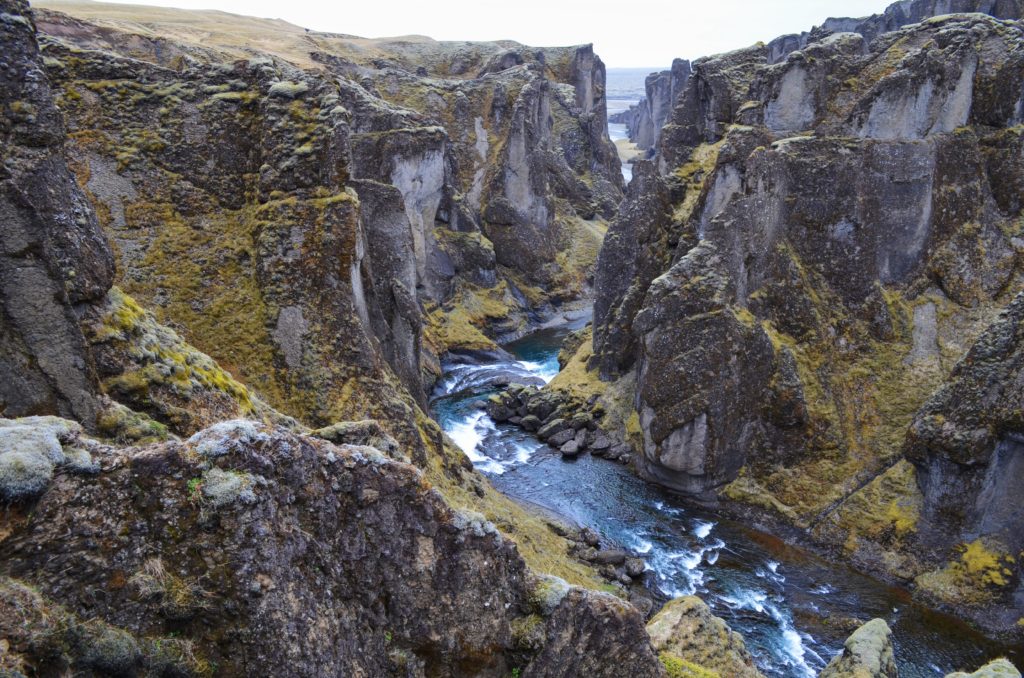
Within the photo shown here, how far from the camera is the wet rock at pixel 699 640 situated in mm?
17906

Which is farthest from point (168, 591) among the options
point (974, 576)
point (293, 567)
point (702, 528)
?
point (974, 576)

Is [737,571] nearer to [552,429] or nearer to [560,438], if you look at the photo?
[560,438]

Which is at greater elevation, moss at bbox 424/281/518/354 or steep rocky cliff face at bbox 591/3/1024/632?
steep rocky cliff face at bbox 591/3/1024/632

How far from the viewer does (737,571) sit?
2970 centimetres

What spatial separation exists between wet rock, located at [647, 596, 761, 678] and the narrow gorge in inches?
5.8

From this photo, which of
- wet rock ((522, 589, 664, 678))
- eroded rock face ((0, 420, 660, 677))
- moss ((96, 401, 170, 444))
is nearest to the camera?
eroded rock face ((0, 420, 660, 677))

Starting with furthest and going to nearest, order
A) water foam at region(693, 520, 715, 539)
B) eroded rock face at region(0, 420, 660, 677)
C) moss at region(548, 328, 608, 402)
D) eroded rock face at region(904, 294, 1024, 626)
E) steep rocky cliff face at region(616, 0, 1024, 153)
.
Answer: steep rocky cliff face at region(616, 0, 1024, 153) → moss at region(548, 328, 608, 402) → water foam at region(693, 520, 715, 539) → eroded rock face at region(904, 294, 1024, 626) → eroded rock face at region(0, 420, 660, 677)

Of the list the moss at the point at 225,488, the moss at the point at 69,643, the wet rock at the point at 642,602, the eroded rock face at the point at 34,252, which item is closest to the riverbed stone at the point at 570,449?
the wet rock at the point at 642,602

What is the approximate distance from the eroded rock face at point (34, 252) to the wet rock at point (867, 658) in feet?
61.5

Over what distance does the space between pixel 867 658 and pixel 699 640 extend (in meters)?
4.54

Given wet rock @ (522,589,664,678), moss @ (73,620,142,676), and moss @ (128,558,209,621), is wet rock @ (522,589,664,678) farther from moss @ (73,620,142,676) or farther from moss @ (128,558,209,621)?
moss @ (73,620,142,676)

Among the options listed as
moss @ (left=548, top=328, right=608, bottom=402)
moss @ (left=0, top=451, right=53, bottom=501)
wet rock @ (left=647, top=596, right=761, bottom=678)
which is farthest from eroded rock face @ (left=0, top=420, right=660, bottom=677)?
moss @ (left=548, top=328, right=608, bottom=402)

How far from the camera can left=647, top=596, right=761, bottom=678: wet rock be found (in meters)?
17.9

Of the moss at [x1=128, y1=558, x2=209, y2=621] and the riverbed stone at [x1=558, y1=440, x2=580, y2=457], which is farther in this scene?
the riverbed stone at [x1=558, y1=440, x2=580, y2=457]
